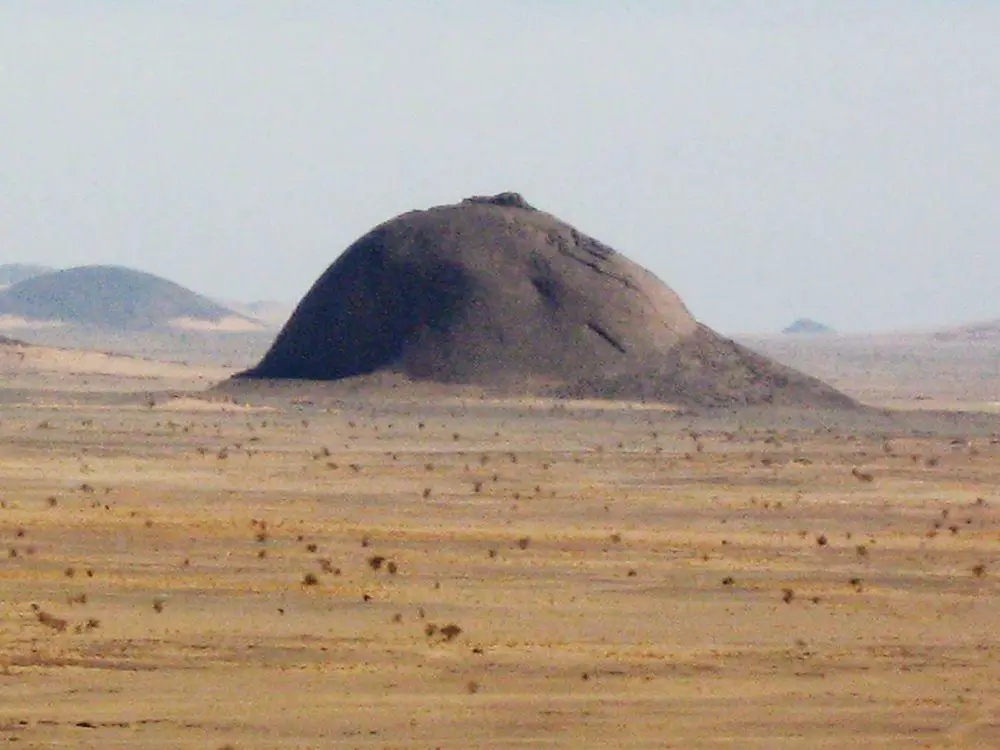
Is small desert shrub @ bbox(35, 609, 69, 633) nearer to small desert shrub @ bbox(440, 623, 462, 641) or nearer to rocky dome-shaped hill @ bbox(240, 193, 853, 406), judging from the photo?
small desert shrub @ bbox(440, 623, 462, 641)

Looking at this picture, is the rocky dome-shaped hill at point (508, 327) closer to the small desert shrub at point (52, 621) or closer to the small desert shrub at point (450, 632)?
the small desert shrub at point (450, 632)

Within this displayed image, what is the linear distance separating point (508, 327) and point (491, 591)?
151ft

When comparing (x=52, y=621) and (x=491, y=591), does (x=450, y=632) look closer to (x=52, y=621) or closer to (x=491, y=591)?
(x=491, y=591)

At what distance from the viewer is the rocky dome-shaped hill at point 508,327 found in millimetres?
69562

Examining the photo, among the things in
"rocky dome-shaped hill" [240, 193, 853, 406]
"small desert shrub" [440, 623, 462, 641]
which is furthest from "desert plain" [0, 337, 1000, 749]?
"rocky dome-shaped hill" [240, 193, 853, 406]

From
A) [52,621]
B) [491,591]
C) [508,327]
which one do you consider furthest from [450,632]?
[508,327]

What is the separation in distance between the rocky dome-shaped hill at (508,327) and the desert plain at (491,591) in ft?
50.2

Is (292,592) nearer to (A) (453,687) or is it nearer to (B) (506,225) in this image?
(A) (453,687)

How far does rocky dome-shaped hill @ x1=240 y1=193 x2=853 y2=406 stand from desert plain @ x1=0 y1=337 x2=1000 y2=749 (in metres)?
15.3

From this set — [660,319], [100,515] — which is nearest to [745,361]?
[660,319]

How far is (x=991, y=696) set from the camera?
18.6 m

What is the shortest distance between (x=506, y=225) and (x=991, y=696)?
190ft

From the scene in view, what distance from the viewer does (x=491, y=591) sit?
24938mm

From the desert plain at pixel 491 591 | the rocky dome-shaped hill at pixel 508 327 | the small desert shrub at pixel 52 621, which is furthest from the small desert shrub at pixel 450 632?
the rocky dome-shaped hill at pixel 508 327
